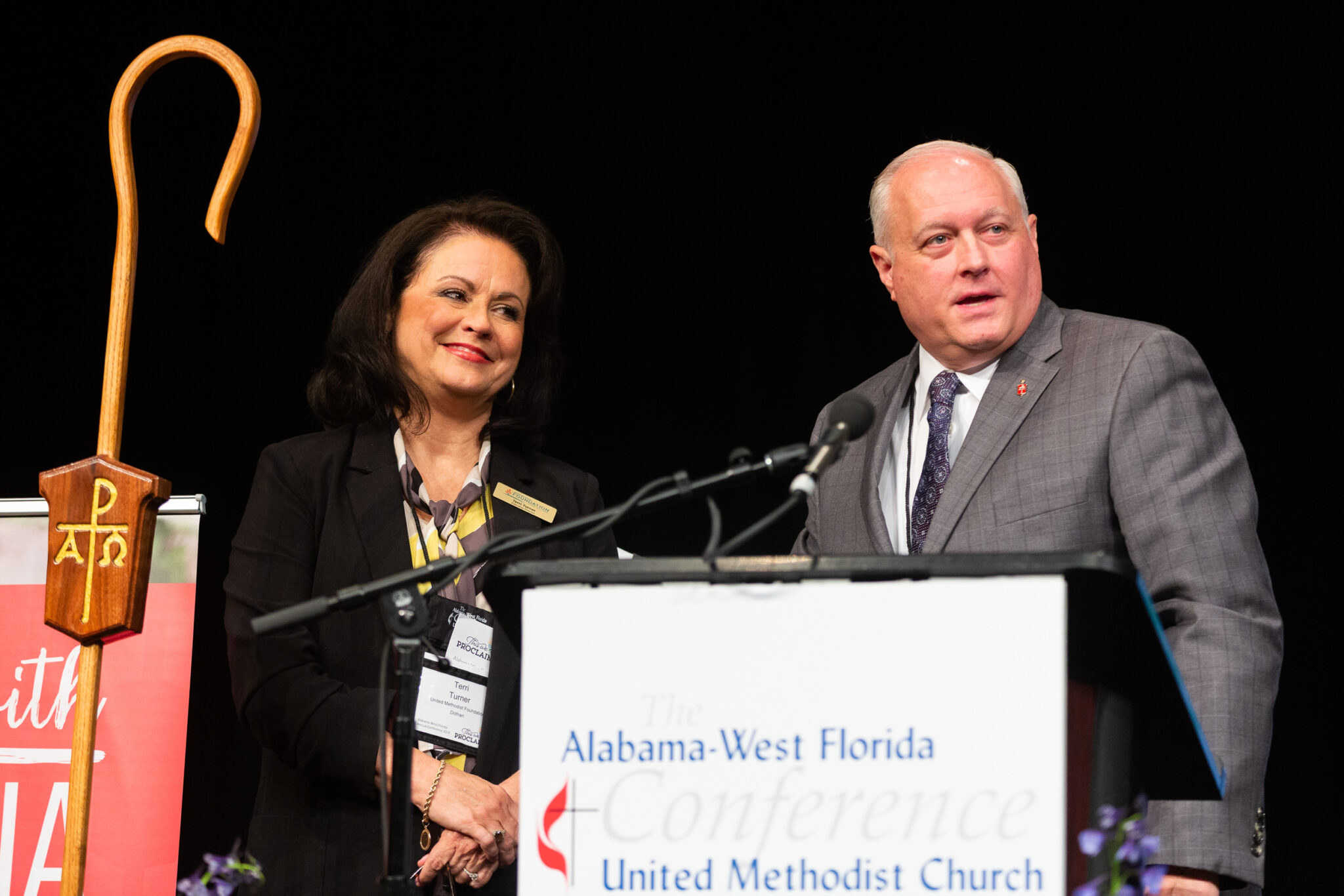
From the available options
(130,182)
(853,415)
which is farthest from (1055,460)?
(130,182)

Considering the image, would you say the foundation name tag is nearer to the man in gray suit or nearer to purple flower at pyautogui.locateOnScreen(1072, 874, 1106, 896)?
the man in gray suit

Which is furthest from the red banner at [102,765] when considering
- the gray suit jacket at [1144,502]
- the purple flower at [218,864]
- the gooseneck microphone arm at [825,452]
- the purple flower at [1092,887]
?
the purple flower at [1092,887]

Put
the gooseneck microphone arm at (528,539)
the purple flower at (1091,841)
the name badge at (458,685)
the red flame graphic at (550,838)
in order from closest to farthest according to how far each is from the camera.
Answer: the purple flower at (1091,841)
the red flame graphic at (550,838)
the gooseneck microphone arm at (528,539)
the name badge at (458,685)

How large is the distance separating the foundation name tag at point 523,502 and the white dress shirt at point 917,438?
647mm

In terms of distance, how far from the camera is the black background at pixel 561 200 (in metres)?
3.40

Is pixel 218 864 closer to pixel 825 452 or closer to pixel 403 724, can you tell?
pixel 403 724

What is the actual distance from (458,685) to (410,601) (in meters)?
0.94

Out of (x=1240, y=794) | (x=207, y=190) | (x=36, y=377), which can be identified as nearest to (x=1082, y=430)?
(x=1240, y=794)

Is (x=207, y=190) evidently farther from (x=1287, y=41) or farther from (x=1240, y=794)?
(x=1240, y=794)

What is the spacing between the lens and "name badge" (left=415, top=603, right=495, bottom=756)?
86.4 inches

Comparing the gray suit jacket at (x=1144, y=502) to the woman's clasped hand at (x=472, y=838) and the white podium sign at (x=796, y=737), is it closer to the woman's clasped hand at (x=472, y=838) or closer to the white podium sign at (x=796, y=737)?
the white podium sign at (x=796, y=737)

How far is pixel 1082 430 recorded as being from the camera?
2.04 meters

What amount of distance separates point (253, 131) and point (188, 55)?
209mm

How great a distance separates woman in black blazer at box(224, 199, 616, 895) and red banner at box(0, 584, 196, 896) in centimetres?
44
